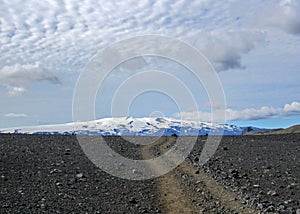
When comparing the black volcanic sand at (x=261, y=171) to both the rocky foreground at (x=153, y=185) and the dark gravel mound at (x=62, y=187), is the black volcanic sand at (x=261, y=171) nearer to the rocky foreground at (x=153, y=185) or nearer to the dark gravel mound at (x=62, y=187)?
the rocky foreground at (x=153, y=185)

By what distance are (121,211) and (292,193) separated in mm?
5665

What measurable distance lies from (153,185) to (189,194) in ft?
6.79

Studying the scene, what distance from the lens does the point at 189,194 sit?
14984 millimetres

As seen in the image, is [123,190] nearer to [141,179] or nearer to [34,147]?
[141,179]

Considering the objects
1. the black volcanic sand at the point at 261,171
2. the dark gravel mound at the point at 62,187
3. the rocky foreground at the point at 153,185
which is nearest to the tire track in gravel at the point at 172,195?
the rocky foreground at the point at 153,185

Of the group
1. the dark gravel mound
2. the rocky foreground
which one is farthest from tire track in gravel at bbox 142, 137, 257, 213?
the dark gravel mound

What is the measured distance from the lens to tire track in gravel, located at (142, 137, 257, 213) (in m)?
13.3

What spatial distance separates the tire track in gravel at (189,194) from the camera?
522 inches

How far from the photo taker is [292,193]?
13781mm

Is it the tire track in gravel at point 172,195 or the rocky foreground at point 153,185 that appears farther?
the tire track in gravel at point 172,195

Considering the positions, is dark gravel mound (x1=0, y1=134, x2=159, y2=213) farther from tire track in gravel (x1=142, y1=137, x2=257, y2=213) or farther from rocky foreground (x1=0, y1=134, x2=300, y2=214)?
tire track in gravel (x1=142, y1=137, x2=257, y2=213)

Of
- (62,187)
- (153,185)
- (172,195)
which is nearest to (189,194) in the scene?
(172,195)

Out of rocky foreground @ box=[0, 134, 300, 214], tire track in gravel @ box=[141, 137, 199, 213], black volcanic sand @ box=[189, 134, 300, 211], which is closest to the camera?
rocky foreground @ box=[0, 134, 300, 214]

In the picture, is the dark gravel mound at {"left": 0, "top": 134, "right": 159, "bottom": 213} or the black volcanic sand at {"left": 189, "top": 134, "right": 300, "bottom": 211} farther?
the black volcanic sand at {"left": 189, "top": 134, "right": 300, "bottom": 211}
